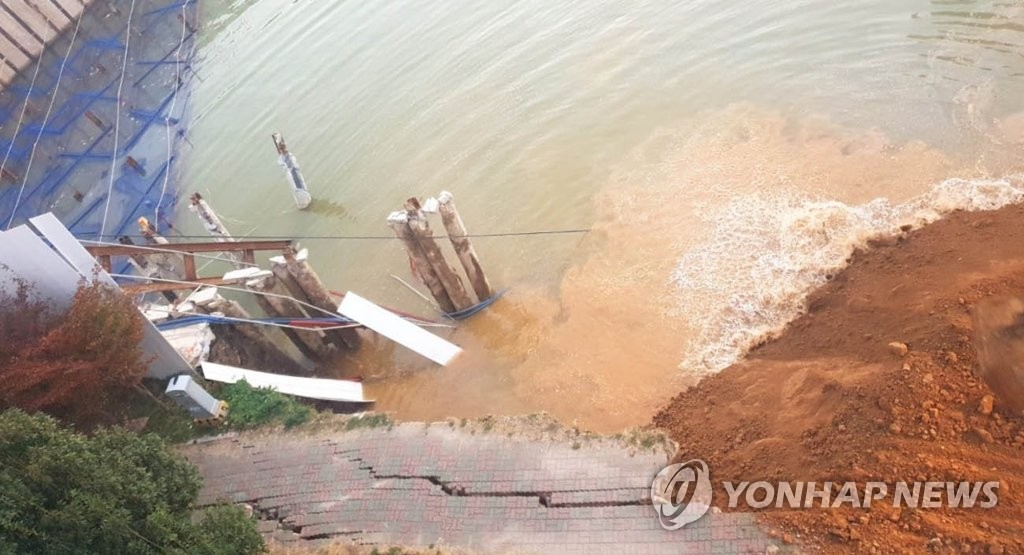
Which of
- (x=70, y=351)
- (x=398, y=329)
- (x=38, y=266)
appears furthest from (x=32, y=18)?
(x=398, y=329)

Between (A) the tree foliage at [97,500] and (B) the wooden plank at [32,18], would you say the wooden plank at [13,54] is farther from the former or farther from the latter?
(A) the tree foliage at [97,500]

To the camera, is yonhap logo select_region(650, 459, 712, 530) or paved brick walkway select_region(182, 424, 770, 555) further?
paved brick walkway select_region(182, 424, 770, 555)

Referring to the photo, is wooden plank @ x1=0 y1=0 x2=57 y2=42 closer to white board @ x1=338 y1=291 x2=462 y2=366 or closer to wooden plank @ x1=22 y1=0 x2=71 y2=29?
wooden plank @ x1=22 y1=0 x2=71 y2=29

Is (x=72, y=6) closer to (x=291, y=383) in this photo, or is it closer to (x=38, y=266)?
(x=38, y=266)

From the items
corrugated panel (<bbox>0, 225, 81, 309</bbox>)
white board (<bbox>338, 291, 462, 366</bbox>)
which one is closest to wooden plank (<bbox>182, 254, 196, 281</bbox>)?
corrugated panel (<bbox>0, 225, 81, 309</bbox>)

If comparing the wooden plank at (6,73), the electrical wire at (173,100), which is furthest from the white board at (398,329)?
the wooden plank at (6,73)
